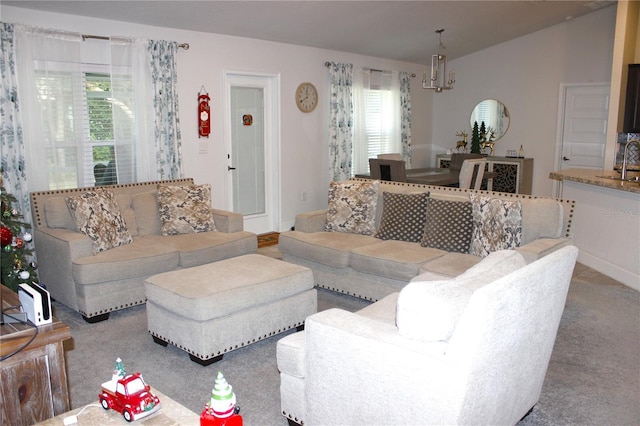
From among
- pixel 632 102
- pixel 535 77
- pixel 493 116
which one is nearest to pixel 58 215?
pixel 632 102

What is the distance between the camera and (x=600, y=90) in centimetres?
790

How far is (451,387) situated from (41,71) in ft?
14.3

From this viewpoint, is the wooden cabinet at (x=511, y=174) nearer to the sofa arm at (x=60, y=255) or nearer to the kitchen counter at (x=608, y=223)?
the kitchen counter at (x=608, y=223)

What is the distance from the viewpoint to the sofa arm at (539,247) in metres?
3.68

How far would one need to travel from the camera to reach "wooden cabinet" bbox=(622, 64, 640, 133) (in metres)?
6.73

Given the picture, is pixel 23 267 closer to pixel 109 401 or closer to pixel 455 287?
pixel 109 401

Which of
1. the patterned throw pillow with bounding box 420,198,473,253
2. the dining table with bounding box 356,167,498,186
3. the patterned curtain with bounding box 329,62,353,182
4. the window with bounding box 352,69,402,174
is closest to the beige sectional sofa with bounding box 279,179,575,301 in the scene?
the patterned throw pillow with bounding box 420,198,473,253

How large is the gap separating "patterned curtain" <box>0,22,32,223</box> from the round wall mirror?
7129mm

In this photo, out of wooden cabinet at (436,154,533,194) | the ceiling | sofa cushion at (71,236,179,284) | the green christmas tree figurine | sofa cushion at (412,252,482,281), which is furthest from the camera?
the green christmas tree figurine

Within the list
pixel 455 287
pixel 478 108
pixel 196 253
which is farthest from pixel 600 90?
pixel 455 287

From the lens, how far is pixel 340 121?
25.0 ft

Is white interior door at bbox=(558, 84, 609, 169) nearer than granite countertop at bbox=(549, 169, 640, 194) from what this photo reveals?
No

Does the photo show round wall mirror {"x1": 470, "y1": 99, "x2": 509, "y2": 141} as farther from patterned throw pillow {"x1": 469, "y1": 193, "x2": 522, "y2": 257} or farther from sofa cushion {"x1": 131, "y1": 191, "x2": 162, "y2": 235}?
sofa cushion {"x1": 131, "y1": 191, "x2": 162, "y2": 235}

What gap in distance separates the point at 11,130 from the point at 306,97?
3.69m
